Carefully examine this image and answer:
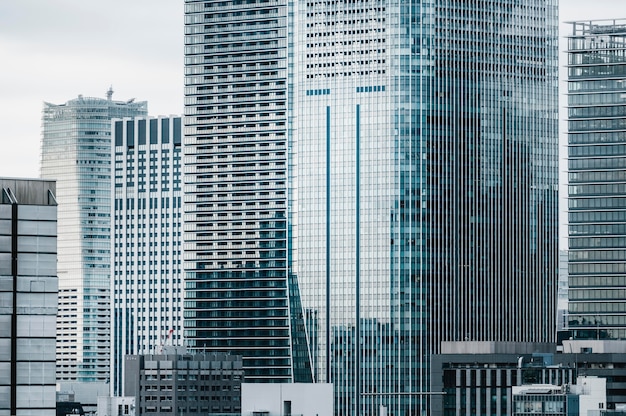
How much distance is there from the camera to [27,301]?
4395 inches

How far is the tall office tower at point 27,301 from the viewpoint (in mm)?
110250

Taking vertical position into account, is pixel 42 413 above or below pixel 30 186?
below

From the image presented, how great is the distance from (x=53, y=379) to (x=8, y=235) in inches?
345

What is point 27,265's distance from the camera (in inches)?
4395

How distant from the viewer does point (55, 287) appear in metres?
111

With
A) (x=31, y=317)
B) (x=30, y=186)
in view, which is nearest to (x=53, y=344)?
(x=31, y=317)

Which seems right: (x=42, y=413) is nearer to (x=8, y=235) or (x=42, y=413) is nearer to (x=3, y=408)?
(x=3, y=408)

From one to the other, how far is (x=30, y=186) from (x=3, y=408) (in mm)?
13272

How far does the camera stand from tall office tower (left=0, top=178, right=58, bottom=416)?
110 metres

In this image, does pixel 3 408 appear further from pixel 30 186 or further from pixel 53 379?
pixel 30 186

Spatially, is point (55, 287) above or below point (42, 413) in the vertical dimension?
above

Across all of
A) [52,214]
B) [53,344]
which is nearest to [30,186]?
[52,214]

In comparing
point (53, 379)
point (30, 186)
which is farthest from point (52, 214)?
point (53, 379)

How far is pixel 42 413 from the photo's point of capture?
110m
